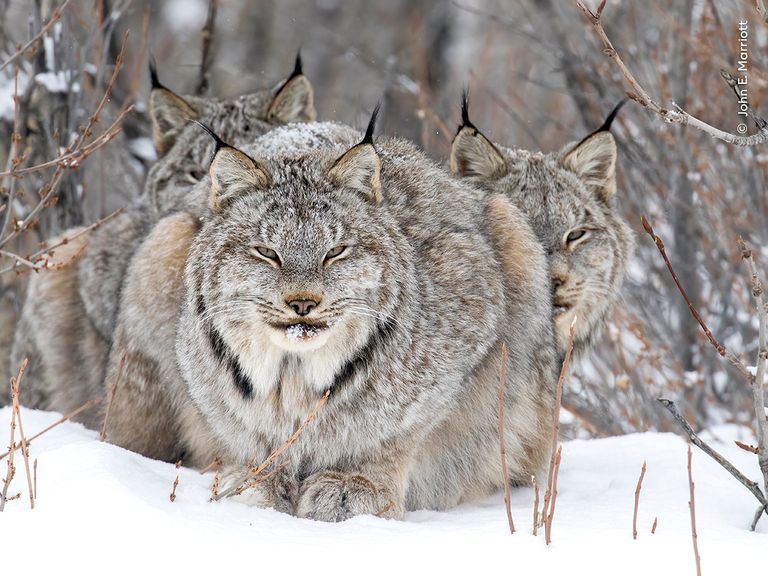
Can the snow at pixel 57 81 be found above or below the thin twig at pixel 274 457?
above

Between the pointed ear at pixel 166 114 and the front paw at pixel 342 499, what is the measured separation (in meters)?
2.94

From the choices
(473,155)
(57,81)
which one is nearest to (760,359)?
(473,155)

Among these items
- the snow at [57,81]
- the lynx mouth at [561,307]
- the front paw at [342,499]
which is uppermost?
the snow at [57,81]

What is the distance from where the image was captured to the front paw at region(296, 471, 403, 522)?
4.43m

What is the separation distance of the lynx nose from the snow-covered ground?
791 mm

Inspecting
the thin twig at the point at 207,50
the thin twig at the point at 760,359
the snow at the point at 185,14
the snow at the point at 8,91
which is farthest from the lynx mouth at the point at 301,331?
the snow at the point at 185,14

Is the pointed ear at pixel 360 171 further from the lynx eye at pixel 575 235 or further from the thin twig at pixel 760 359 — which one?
the thin twig at pixel 760 359

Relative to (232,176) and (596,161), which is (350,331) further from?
(596,161)

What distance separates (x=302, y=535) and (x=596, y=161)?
9.53 feet

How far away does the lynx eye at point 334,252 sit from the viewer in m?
4.35

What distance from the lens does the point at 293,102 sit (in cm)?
687

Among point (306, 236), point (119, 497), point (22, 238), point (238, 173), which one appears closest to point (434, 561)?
point (119, 497)

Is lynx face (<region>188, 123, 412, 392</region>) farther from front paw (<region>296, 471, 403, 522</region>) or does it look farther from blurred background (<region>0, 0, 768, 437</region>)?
blurred background (<region>0, 0, 768, 437</region>)

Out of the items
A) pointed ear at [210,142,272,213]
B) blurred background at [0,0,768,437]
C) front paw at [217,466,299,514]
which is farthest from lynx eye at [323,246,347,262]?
blurred background at [0,0,768,437]
